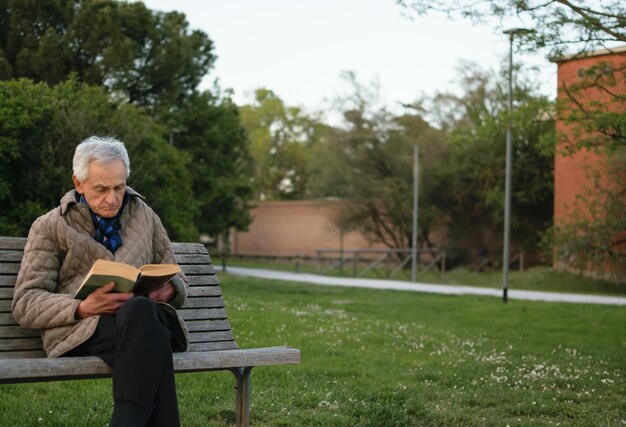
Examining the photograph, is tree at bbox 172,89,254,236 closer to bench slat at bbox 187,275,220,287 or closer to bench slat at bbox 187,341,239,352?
bench slat at bbox 187,275,220,287

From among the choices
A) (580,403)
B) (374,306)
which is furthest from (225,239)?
(580,403)

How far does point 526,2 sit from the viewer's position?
900cm

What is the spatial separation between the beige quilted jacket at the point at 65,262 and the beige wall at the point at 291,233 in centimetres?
3880

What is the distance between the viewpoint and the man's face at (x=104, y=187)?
174 inches

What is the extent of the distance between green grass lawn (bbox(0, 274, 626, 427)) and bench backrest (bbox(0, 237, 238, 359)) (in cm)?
75

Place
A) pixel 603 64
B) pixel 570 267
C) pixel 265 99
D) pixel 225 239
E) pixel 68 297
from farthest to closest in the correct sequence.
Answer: pixel 265 99, pixel 225 239, pixel 570 267, pixel 603 64, pixel 68 297

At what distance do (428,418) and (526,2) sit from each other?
4.94 meters

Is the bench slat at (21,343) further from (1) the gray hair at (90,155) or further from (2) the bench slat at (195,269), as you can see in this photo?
(2) the bench slat at (195,269)

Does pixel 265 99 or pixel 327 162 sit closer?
pixel 327 162

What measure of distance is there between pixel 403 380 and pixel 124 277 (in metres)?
3.96

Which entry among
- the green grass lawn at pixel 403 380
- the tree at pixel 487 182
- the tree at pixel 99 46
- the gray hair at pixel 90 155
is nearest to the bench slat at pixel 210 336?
the green grass lawn at pixel 403 380

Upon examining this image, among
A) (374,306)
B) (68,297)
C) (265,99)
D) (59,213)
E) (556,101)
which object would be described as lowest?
(374,306)

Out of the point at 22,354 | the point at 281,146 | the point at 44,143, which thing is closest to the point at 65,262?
the point at 22,354

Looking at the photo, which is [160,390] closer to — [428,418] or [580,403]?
[428,418]
